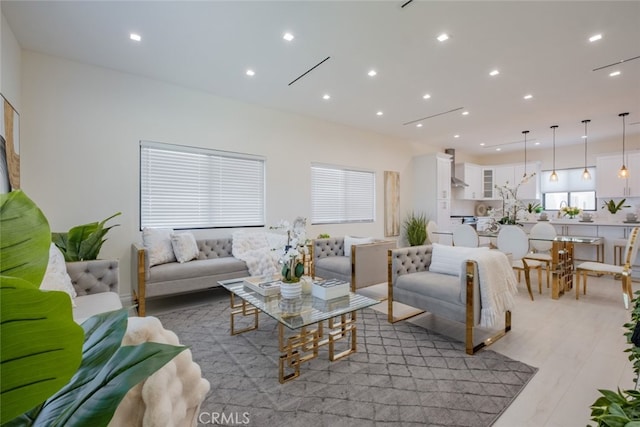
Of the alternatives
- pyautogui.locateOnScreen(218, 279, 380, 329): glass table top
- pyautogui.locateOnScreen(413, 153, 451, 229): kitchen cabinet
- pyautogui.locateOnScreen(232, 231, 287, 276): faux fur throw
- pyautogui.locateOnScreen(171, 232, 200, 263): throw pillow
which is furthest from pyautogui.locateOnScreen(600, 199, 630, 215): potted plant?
pyautogui.locateOnScreen(171, 232, 200, 263): throw pillow

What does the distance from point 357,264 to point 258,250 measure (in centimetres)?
148

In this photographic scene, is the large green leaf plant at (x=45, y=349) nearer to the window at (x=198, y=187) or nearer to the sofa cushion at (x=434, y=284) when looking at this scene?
A: the sofa cushion at (x=434, y=284)

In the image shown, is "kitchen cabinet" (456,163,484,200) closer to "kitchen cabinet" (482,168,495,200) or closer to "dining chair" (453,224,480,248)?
"kitchen cabinet" (482,168,495,200)

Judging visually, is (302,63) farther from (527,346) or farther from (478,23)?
(527,346)

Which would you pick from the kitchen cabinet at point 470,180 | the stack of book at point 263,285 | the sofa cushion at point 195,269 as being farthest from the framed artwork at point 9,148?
the kitchen cabinet at point 470,180

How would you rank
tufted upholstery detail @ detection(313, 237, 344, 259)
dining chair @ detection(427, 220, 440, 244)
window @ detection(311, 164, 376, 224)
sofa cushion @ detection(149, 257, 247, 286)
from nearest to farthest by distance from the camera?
sofa cushion @ detection(149, 257, 247, 286) → tufted upholstery detail @ detection(313, 237, 344, 259) → window @ detection(311, 164, 376, 224) → dining chair @ detection(427, 220, 440, 244)

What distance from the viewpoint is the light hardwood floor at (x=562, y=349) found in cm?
180

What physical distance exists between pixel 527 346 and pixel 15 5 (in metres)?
5.48

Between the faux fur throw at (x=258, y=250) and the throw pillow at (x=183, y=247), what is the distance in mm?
581

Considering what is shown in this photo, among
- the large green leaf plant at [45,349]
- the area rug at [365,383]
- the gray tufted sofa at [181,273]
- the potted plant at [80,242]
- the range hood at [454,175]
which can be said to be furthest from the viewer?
the range hood at [454,175]

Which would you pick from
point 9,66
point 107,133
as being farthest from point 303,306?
point 9,66

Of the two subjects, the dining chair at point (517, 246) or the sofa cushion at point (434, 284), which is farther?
the dining chair at point (517, 246)

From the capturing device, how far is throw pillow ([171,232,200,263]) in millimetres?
3768

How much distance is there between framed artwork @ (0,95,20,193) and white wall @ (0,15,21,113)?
5.8 inches
